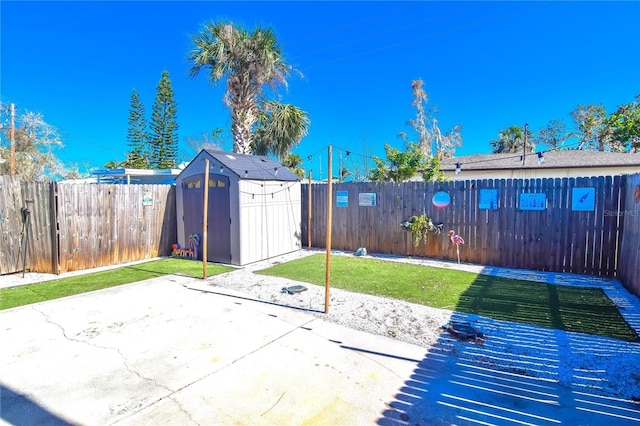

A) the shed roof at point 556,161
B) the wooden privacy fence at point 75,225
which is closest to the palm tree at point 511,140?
the shed roof at point 556,161

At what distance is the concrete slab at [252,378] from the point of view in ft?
6.91

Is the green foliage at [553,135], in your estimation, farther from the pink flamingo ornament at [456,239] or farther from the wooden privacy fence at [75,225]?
the wooden privacy fence at [75,225]

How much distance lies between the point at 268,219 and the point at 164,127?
59.9 ft

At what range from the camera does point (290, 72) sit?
38.4ft

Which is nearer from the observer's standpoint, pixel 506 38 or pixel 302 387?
pixel 302 387

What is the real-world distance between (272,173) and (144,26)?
40.8 feet

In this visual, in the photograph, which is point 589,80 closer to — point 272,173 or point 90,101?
point 272,173

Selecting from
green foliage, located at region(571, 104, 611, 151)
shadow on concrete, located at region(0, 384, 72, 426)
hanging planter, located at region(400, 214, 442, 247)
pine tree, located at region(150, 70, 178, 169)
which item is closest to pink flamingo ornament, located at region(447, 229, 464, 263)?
hanging planter, located at region(400, 214, 442, 247)

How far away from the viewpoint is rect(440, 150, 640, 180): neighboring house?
1354 centimetres

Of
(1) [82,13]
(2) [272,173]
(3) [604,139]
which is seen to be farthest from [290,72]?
(3) [604,139]

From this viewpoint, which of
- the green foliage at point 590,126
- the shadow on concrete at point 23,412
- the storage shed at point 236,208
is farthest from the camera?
the green foliage at point 590,126

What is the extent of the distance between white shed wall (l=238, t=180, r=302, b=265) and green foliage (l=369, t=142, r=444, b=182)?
3.10 m

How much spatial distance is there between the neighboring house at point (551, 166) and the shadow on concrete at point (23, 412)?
43.8 feet

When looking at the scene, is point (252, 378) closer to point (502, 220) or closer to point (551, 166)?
point (502, 220)
